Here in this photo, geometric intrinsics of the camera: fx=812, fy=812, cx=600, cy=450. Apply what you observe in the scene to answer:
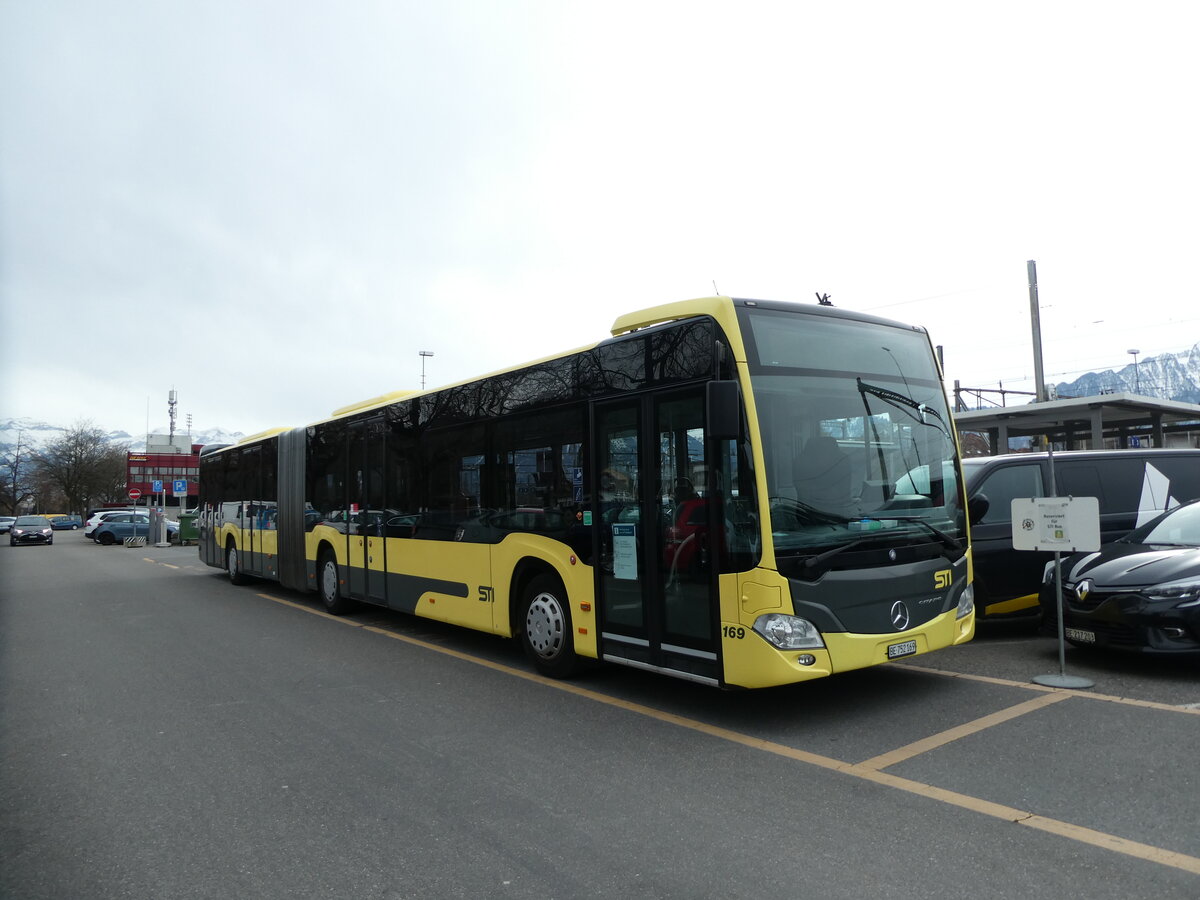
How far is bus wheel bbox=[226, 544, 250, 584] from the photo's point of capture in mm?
16438

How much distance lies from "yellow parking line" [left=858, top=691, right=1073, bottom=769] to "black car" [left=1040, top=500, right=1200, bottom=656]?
36.7 inches

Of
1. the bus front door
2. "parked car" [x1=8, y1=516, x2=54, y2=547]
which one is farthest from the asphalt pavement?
"parked car" [x1=8, y1=516, x2=54, y2=547]

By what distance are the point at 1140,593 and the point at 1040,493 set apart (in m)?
2.64

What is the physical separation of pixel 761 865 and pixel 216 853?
99.4 inches

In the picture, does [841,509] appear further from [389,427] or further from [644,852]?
[389,427]

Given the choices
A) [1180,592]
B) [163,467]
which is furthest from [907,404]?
[163,467]

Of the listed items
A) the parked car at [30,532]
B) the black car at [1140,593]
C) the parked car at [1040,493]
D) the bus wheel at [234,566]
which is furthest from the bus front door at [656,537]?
the parked car at [30,532]

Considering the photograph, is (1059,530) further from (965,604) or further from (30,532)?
(30,532)

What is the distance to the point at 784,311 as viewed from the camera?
5.98m

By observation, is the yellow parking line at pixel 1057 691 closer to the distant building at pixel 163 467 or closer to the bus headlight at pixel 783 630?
the bus headlight at pixel 783 630

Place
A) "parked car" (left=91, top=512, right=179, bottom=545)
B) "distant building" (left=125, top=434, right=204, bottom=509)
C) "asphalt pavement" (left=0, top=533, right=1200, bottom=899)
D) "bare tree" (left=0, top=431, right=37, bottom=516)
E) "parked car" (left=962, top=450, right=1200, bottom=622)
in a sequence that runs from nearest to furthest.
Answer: "asphalt pavement" (left=0, top=533, right=1200, bottom=899), "parked car" (left=962, top=450, right=1200, bottom=622), "parked car" (left=91, top=512, right=179, bottom=545), "distant building" (left=125, top=434, right=204, bottom=509), "bare tree" (left=0, top=431, right=37, bottom=516)

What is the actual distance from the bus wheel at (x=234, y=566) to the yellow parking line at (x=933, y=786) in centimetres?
1055

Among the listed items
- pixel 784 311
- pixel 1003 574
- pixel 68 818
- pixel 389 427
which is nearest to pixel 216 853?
pixel 68 818

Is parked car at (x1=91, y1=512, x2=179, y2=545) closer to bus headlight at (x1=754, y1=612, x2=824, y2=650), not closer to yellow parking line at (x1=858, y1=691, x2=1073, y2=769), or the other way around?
bus headlight at (x1=754, y1=612, x2=824, y2=650)
